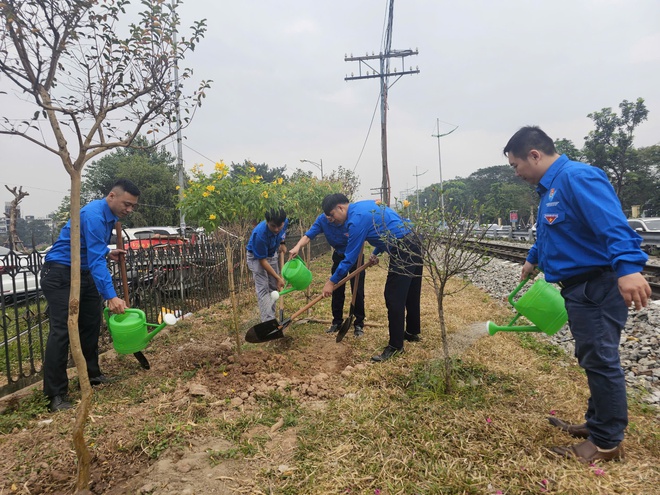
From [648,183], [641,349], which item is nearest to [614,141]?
[648,183]

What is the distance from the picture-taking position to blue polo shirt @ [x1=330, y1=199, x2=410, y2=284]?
352 cm

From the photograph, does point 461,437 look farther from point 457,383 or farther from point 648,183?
point 648,183

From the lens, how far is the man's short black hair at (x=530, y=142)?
2199mm

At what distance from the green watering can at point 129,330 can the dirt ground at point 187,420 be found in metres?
0.43

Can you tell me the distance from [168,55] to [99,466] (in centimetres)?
235

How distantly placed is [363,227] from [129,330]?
212cm

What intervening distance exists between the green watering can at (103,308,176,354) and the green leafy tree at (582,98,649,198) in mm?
26271

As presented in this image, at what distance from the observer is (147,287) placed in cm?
501

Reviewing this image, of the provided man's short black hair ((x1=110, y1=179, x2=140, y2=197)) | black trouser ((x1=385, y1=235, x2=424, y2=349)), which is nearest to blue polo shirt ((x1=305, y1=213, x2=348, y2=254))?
black trouser ((x1=385, y1=235, x2=424, y2=349))

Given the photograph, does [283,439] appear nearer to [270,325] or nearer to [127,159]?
[270,325]

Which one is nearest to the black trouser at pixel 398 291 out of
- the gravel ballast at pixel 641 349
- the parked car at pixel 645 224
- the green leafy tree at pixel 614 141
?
the gravel ballast at pixel 641 349

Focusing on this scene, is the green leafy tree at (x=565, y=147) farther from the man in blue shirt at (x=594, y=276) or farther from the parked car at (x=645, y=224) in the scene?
the man in blue shirt at (x=594, y=276)

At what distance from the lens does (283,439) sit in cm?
234

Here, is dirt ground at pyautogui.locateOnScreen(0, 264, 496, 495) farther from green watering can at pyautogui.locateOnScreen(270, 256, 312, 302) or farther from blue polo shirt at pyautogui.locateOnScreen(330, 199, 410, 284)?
blue polo shirt at pyautogui.locateOnScreen(330, 199, 410, 284)
